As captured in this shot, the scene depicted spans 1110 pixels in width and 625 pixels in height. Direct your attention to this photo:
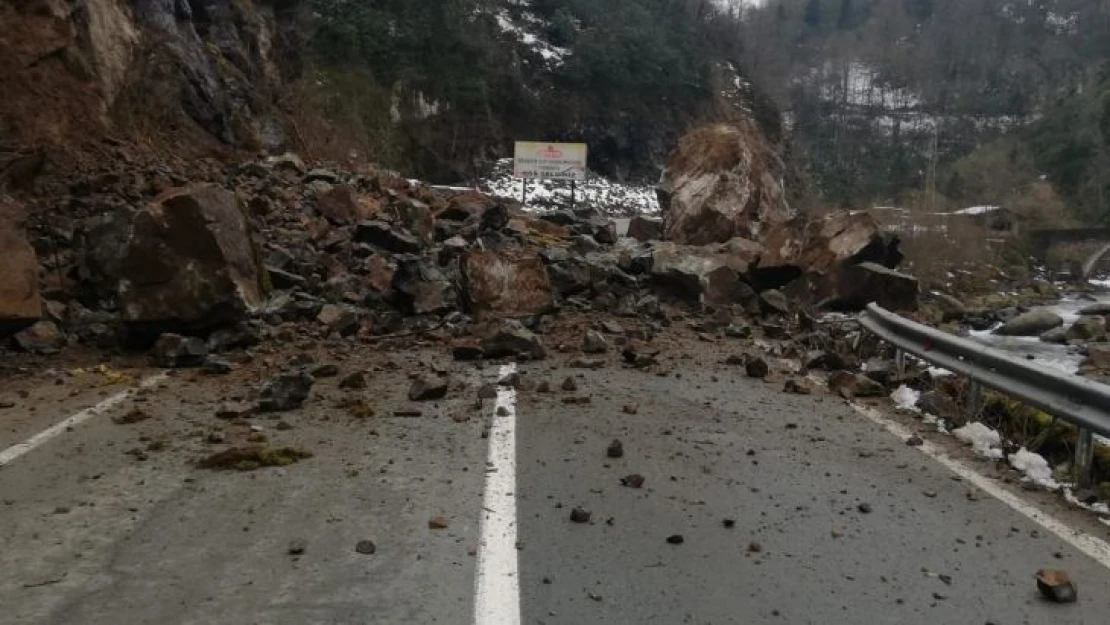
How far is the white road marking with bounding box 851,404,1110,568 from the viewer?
4.44 m

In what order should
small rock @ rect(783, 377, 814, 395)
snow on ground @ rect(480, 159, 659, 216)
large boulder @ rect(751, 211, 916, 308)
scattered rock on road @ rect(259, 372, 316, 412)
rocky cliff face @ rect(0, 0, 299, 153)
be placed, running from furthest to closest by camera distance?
snow on ground @ rect(480, 159, 659, 216)
large boulder @ rect(751, 211, 916, 308)
rocky cliff face @ rect(0, 0, 299, 153)
small rock @ rect(783, 377, 814, 395)
scattered rock on road @ rect(259, 372, 316, 412)

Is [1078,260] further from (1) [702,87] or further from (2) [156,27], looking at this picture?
(2) [156,27]

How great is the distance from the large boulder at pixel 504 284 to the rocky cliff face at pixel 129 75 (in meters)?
6.35

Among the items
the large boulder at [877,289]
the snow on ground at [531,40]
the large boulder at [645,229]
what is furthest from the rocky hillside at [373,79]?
the large boulder at [877,289]

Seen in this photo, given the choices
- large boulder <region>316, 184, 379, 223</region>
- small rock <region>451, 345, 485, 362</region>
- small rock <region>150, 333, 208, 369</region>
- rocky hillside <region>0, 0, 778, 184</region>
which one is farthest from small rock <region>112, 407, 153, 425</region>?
large boulder <region>316, 184, 379, 223</region>

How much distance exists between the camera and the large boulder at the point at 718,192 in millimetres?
20281

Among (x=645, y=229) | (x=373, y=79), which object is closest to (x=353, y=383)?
(x=645, y=229)

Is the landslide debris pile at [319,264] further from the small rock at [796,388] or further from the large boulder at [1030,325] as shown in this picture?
the large boulder at [1030,325]

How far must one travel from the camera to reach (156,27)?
17578mm

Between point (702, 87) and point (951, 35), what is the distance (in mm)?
82007

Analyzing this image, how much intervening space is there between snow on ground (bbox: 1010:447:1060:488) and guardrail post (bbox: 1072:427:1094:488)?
0.13 metres

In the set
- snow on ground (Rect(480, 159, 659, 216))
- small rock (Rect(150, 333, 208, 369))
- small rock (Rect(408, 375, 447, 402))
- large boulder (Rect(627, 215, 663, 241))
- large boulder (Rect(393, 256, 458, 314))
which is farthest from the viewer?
snow on ground (Rect(480, 159, 659, 216))

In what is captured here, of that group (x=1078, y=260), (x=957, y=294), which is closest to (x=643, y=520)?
(x=957, y=294)

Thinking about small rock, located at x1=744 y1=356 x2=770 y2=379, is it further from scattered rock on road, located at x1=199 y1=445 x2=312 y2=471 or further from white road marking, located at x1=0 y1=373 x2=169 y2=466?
white road marking, located at x1=0 y1=373 x2=169 y2=466
